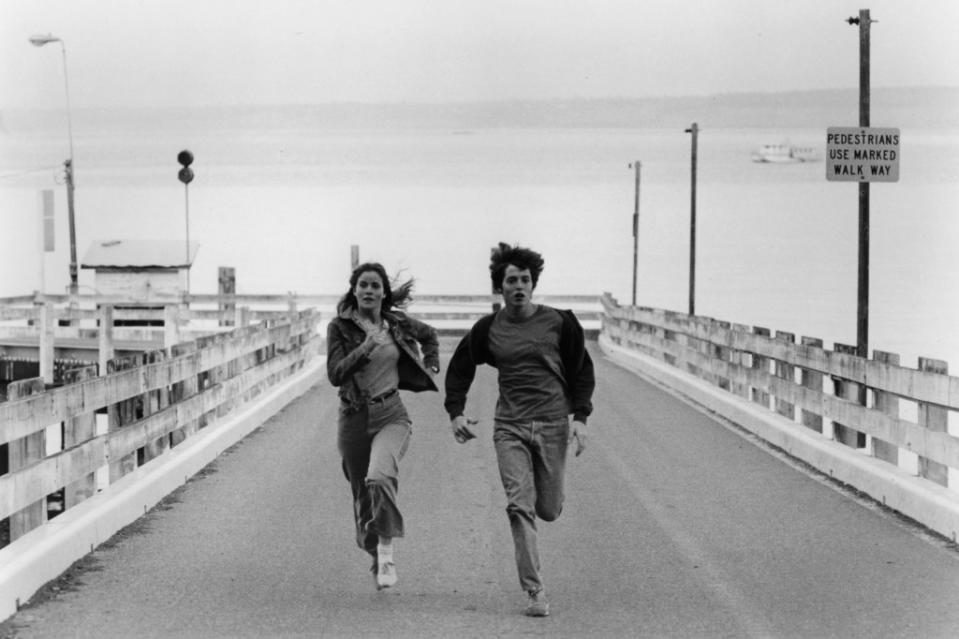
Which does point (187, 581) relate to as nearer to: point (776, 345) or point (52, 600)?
point (52, 600)

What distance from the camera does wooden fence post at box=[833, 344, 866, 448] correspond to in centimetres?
1505

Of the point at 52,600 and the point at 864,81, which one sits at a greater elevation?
the point at 864,81

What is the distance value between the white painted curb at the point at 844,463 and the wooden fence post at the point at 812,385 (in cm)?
11

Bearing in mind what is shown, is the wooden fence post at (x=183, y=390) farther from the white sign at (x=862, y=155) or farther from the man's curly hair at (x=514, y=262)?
the white sign at (x=862, y=155)

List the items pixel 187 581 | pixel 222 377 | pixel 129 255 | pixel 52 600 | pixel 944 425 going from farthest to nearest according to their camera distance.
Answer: pixel 129 255, pixel 222 377, pixel 944 425, pixel 187 581, pixel 52 600

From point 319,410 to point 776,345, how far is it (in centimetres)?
621

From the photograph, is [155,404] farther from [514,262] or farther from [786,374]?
[786,374]

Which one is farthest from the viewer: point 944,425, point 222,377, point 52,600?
point 222,377

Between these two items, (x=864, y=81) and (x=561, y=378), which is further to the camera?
(x=864, y=81)

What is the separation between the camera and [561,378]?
9.17 metres

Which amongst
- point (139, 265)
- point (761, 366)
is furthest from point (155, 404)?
point (139, 265)

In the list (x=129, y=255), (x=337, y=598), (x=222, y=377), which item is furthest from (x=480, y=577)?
(x=129, y=255)

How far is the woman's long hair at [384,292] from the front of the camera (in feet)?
31.5

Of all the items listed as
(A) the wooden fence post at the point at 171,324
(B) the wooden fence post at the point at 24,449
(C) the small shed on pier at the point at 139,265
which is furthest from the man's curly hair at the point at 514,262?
(C) the small shed on pier at the point at 139,265
